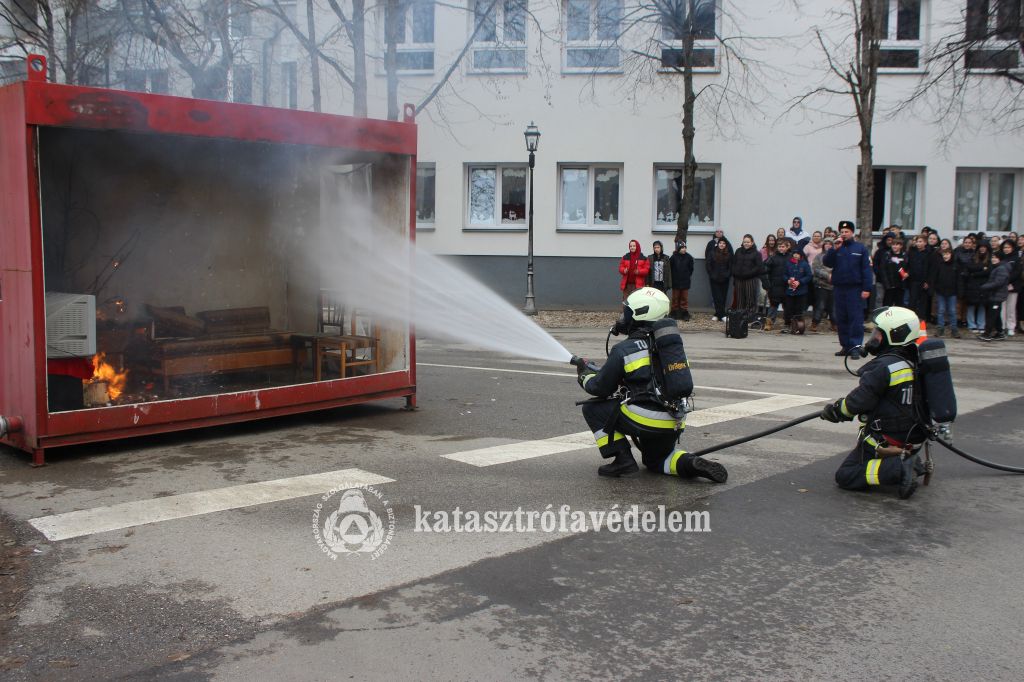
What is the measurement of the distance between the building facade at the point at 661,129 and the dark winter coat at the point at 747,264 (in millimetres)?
4161

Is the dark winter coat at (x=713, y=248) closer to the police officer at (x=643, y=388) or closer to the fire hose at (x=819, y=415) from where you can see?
the fire hose at (x=819, y=415)

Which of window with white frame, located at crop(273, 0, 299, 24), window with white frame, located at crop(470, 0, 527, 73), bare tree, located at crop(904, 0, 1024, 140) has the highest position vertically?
window with white frame, located at crop(470, 0, 527, 73)

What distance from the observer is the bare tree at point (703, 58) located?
22297mm

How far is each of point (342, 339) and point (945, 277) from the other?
1162 cm

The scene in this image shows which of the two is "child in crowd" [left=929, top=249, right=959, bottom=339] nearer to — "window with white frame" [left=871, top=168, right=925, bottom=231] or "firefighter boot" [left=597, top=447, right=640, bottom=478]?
"window with white frame" [left=871, top=168, right=925, bottom=231]

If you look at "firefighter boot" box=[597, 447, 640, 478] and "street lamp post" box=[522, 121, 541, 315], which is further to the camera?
"street lamp post" box=[522, 121, 541, 315]

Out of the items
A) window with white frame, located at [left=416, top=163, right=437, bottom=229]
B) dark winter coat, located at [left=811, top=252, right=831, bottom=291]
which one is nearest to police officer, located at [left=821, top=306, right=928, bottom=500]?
dark winter coat, located at [left=811, top=252, right=831, bottom=291]

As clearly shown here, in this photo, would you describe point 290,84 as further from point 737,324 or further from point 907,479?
point 907,479

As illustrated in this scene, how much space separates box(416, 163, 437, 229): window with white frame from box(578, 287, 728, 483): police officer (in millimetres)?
17491

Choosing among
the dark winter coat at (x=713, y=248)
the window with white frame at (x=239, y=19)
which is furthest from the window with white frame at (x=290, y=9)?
the dark winter coat at (x=713, y=248)

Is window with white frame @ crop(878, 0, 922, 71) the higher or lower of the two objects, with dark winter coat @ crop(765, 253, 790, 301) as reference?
higher

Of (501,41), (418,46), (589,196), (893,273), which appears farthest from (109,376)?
(418,46)

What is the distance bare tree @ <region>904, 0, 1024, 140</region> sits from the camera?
2033cm

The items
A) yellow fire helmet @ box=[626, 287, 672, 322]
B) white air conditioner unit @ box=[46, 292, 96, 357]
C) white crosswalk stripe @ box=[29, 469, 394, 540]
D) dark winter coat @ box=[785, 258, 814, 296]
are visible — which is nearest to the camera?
white crosswalk stripe @ box=[29, 469, 394, 540]
